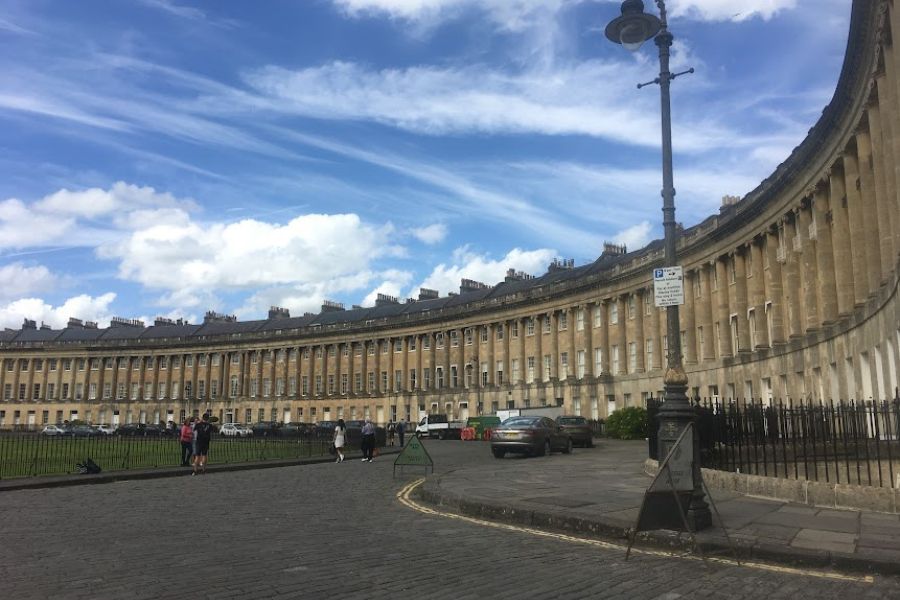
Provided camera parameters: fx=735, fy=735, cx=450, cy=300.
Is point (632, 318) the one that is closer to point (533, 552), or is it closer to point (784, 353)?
point (784, 353)

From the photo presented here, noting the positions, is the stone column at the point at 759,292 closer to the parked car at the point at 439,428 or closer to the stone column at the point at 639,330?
the stone column at the point at 639,330

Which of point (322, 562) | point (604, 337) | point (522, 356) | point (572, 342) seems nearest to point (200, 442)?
point (322, 562)

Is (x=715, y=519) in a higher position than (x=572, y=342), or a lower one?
lower

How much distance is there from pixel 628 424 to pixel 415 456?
28496 mm

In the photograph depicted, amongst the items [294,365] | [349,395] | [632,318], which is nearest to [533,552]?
[632,318]

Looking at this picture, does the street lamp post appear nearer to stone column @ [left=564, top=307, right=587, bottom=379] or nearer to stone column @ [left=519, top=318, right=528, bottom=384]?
stone column @ [left=564, top=307, right=587, bottom=379]

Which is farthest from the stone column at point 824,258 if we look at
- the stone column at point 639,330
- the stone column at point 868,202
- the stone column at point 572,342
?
the stone column at point 572,342

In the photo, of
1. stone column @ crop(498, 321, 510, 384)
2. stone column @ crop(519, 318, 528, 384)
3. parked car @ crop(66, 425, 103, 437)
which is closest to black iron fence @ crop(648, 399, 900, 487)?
stone column @ crop(519, 318, 528, 384)

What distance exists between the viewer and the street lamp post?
10.3 metres

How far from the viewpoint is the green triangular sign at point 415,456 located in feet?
71.5

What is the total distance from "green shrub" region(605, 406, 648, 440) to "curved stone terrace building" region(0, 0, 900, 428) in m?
5.38

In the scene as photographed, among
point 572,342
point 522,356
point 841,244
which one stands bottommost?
point 522,356

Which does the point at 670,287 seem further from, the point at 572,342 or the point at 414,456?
the point at 572,342

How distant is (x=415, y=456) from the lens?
2194 centimetres
